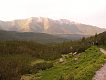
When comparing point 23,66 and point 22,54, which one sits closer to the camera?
point 23,66

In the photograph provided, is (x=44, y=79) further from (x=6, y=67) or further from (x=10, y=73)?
(x=6, y=67)

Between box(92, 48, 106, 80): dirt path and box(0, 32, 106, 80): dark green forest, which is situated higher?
box(92, 48, 106, 80): dirt path

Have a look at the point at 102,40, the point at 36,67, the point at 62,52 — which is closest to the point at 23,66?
the point at 36,67

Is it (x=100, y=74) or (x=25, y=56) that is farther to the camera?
(x=25, y=56)

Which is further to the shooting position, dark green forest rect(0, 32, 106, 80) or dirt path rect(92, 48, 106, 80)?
dark green forest rect(0, 32, 106, 80)

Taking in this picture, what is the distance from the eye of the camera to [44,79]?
1225 inches

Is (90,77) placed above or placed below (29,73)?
above

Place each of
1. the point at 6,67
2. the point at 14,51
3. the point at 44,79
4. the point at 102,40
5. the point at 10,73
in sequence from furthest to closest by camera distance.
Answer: the point at 14,51
the point at 102,40
the point at 6,67
the point at 10,73
the point at 44,79

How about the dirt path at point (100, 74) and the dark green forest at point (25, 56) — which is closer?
the dirt path at point (100, 74)

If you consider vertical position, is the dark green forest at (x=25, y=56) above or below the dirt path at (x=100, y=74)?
below

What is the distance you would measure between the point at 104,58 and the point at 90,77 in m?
8.75

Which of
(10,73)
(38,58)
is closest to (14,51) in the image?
(38,58)

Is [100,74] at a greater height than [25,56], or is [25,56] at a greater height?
[100,74]

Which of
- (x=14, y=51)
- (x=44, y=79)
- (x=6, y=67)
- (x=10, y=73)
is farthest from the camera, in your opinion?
(x=14, y=51)
